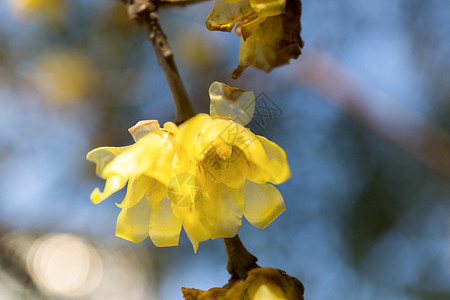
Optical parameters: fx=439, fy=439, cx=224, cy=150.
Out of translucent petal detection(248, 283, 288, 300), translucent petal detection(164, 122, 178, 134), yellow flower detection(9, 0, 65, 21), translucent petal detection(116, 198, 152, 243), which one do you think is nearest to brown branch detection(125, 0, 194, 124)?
translucent petal detection(164, 122, 178, 134)

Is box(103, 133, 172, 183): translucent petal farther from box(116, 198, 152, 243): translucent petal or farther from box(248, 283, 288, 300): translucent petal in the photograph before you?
box(248, 283, 288, 300): translucent petal

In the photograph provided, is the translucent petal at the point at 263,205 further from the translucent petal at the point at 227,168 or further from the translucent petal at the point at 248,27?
the translucent petal at the point at 248,27

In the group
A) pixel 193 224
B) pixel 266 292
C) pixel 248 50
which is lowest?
pixel 266 292

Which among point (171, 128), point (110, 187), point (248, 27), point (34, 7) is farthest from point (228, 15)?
point (34, 7)

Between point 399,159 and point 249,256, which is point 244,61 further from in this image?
point 399,159

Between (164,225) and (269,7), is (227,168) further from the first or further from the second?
(269,7)

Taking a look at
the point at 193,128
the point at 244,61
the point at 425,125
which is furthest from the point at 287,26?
the point at 425,125
